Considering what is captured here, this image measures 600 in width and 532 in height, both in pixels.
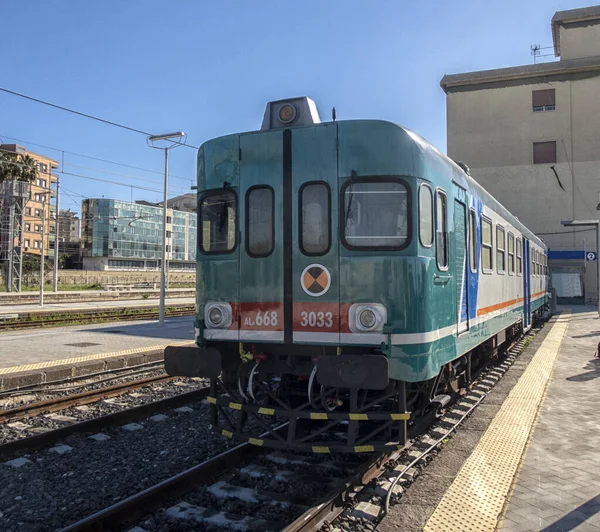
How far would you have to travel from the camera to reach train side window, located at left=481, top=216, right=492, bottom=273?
805 cm

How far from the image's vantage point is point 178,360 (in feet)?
19.3

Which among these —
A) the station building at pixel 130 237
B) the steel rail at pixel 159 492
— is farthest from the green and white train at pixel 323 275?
the station building at pixel 130 237

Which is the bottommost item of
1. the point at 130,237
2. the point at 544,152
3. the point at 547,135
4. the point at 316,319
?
the point at 316,319

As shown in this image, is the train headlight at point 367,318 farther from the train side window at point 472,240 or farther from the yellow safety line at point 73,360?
the yellow safety line at point 73,360

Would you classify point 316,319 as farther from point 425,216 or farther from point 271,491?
point 271,491

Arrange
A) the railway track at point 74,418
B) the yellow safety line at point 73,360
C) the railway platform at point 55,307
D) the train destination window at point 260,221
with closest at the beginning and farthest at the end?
1. the train destination window at point 260,221
2. the railway track at point 74,418
3. the yellow safety line at point 73,360
4. the railway platform at point 55,307

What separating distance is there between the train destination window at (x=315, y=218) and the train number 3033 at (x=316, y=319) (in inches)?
23.6

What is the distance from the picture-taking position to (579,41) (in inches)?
1587

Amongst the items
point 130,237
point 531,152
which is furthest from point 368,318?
point 130,237

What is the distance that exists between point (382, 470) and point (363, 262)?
204 centimetres

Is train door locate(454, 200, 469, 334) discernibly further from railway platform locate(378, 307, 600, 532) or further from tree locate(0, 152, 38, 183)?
tree locate(0, 152, 38, 183)

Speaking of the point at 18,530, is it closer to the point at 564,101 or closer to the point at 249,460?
the point at 249,460

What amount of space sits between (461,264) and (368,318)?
6.64 feet

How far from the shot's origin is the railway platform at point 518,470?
14.0 ft
